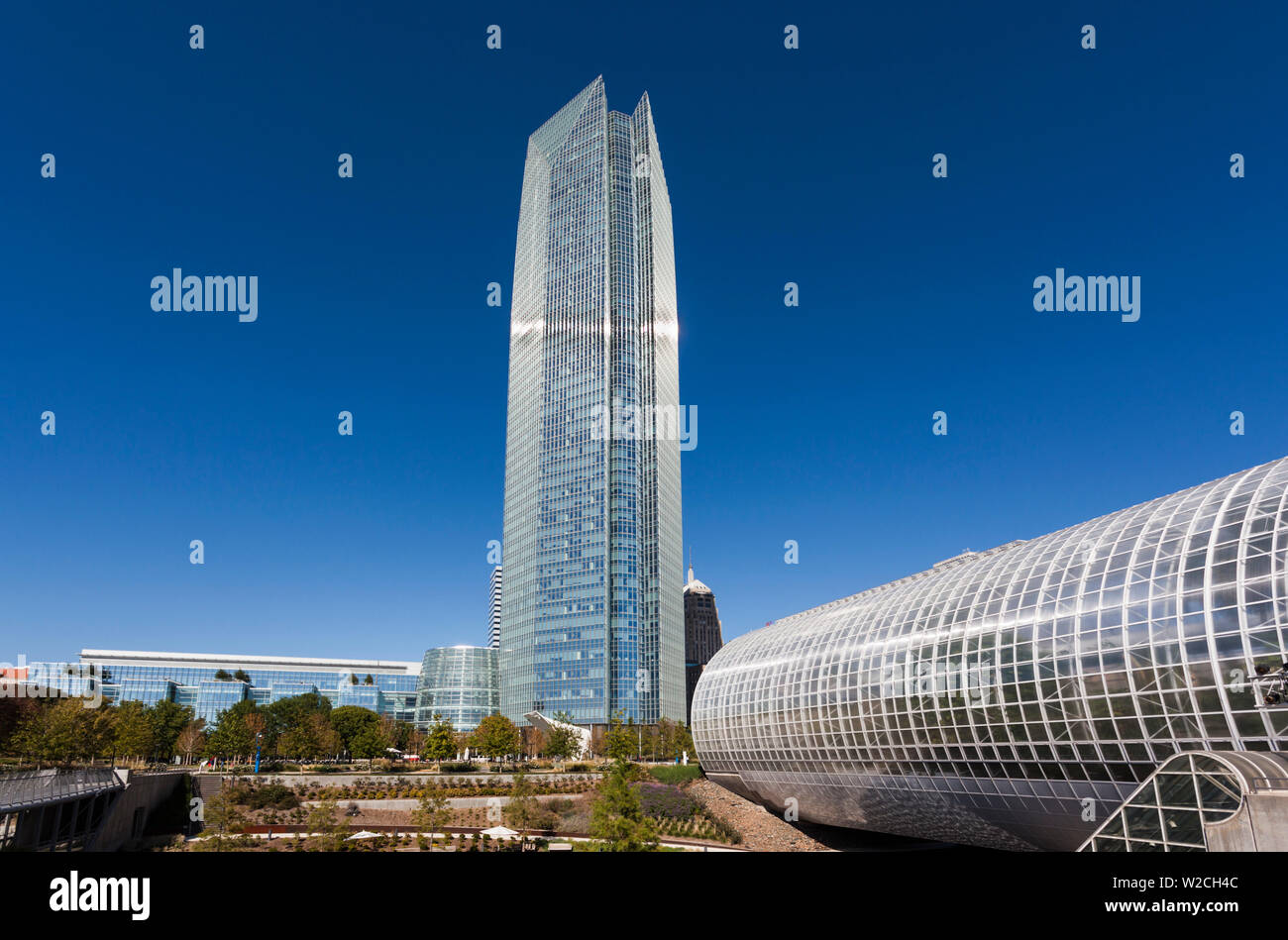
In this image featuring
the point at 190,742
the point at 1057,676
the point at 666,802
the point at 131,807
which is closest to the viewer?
the point at 1057,676

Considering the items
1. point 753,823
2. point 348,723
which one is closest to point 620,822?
point 753,823

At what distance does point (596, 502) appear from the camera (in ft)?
589

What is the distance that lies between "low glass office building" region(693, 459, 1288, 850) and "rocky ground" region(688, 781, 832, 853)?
6.49 meters

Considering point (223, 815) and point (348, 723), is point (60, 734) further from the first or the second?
point (348, 723)

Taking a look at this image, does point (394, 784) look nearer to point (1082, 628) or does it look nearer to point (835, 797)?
point (835, 797)

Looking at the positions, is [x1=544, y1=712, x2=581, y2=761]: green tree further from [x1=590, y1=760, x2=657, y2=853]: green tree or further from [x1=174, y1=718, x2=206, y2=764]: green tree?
[x1=590, y1=760, x2=657, y2=853]: green tree

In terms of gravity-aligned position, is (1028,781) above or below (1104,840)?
below

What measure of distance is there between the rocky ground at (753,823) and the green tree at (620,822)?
22.9m

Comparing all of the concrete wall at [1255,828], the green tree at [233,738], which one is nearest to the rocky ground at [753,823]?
the concrete wall at [1255,828]

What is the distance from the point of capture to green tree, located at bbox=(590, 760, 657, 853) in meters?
49.5

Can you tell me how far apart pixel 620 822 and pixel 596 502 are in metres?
129
